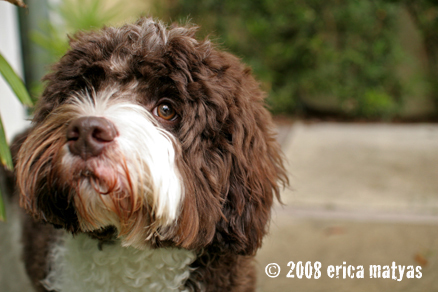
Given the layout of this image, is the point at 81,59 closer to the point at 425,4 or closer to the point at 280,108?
the point at 280,108

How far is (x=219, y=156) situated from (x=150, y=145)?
31cm

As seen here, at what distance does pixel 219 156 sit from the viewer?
150 cm

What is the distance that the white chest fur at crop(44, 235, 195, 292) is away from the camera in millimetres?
1620

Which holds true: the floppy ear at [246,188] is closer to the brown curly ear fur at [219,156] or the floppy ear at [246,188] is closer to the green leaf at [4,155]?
the brown curly ear fur at [219,156]

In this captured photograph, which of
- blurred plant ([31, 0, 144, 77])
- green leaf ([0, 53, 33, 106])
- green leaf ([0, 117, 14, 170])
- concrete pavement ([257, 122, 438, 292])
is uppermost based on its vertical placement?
green leaf ([0, 53, 33, 106])

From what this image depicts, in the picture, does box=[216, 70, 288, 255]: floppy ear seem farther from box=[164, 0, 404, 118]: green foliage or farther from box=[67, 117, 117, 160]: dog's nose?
box=[164, 0, 404, 118]: green foliage

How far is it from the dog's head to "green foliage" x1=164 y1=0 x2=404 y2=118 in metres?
5.14

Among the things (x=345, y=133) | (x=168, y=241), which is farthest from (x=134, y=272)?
(x=345, y=133)

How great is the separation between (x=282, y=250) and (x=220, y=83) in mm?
1668

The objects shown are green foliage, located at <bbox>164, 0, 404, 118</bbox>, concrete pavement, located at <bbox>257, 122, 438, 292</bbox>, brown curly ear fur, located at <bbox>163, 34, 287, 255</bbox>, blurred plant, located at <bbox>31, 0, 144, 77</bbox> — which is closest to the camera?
brown curly ear fur, located at <bbox>163, 34, 287, 255</bbox>

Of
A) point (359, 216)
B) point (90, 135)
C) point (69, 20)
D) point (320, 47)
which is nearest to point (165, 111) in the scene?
point (90, 135)

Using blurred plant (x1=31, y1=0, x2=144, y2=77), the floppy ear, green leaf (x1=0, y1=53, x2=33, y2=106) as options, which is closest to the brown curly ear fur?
the floppy ear

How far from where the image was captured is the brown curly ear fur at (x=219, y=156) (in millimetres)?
1439

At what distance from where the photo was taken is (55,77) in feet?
5.27
